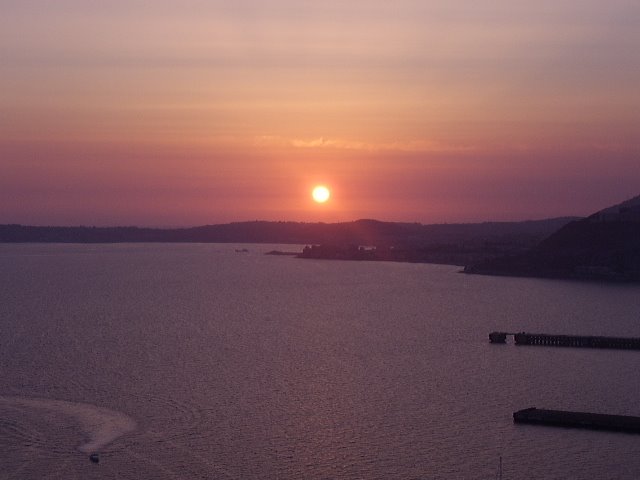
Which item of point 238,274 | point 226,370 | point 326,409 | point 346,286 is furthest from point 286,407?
point 238,274

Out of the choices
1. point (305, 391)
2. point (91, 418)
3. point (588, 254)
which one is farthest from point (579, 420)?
point (588, 254)

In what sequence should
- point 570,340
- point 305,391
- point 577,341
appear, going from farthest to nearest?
point 570,340 < point 577,341 < point 305,391

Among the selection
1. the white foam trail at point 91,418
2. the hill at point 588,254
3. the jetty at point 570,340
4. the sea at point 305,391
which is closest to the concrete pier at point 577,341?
the jetty at point 570,340

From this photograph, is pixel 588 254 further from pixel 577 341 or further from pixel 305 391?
pixel 305 391

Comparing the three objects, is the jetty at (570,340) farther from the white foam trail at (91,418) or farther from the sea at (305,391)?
the white foam trail at (91,418)

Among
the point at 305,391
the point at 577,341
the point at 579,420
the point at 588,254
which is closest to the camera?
the point at 579,420
